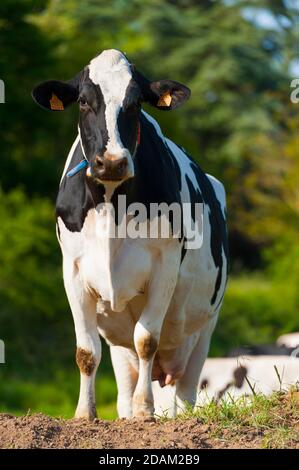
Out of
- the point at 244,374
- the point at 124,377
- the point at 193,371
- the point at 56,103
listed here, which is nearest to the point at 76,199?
the point at 56,103

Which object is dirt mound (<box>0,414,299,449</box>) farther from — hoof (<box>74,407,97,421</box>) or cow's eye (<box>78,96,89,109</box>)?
cow's eye (<box>78,96,89,109</box>)

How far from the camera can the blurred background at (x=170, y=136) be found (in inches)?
925

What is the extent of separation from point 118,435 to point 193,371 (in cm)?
385

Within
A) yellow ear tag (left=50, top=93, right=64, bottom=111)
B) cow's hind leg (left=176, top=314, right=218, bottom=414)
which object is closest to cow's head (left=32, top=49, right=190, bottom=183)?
yellow ear tag (left=50, top=93, right=64, bottom=111)

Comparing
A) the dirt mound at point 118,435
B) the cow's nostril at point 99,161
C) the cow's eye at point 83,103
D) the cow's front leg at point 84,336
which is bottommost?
the dirt mound at point 118,435

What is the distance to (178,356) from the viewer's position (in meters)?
9.48

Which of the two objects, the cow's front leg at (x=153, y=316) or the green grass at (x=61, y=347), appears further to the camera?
the green grass at (x=61, y=347)

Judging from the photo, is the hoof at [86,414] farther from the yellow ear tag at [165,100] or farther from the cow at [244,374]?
the cow at [244,374]

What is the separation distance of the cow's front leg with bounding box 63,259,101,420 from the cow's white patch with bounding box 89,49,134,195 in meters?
0.83

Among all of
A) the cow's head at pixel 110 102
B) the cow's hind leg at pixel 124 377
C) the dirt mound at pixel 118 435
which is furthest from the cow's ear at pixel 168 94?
the cow's hind leg at pixel 124 377

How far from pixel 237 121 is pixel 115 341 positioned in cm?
3686

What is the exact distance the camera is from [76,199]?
25.5 feet

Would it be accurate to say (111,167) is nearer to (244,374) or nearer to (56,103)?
(56,103)

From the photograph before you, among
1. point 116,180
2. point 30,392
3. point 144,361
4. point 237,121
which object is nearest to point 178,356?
point 144,361
